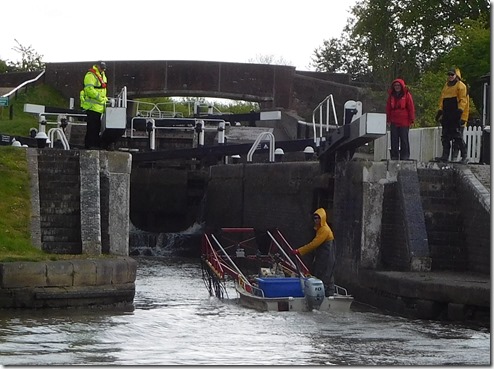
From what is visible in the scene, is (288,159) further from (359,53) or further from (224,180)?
(359,53)

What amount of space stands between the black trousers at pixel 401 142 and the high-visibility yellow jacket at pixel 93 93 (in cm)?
470

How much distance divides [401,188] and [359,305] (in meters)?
1.93

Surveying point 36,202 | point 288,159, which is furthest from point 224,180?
point 36,202

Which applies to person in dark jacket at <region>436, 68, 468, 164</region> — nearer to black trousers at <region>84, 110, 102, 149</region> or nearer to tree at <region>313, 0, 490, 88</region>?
black trousers at <region>84, 110, 102, 149</region>

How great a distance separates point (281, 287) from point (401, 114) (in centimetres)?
430

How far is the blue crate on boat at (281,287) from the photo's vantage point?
16500 millimetres

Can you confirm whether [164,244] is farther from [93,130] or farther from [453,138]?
[453,138]

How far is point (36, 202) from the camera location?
674 inches

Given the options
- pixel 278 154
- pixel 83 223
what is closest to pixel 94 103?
pixel 83 223

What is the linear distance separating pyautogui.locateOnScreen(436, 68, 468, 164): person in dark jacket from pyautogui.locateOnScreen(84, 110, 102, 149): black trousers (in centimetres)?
543

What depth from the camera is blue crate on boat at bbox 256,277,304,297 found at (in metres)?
16.5

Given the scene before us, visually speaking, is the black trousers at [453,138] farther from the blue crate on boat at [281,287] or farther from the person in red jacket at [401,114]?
the blue crate on boat at [281,287]

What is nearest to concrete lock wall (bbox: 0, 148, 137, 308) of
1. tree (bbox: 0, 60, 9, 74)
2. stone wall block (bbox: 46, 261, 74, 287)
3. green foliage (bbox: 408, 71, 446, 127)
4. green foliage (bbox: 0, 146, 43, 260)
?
stone wall block (bbox: 46, 261, 74, 287)

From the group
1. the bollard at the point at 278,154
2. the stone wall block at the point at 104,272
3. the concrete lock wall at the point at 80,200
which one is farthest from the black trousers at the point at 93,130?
the bollard at the point at 278,154
